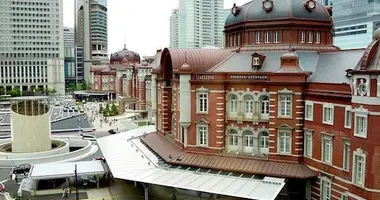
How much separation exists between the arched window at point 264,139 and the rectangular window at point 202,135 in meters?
5.15

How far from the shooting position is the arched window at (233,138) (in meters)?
39.7

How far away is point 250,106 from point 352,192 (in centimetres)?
1229

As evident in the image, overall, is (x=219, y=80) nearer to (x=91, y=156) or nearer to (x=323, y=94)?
(x=323, y=94)

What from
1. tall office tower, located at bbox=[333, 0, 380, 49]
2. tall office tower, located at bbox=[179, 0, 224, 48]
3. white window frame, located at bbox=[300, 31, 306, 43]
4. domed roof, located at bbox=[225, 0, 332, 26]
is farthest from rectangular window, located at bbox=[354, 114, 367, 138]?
tall office tower, located at bbox=[179, 0, 224, 48]

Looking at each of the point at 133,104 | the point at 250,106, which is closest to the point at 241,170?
the point at 250,106

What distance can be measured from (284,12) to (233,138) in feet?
45.4

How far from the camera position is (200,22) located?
7377 inches

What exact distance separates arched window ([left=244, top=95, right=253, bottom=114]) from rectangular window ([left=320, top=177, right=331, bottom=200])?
8946 mm

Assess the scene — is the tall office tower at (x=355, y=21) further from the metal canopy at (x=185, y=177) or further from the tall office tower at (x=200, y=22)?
the metal canopy at (x=185, y=177)

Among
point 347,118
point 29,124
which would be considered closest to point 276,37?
point 347,118

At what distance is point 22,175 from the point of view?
47.5 meters

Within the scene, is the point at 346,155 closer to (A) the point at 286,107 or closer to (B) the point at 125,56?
(A) the point at 286,107

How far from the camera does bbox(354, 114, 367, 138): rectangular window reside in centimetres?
2792

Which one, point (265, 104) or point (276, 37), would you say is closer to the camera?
point (265, 104)
